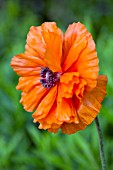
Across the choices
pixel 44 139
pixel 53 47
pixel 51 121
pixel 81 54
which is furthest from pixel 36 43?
pixel 44 139

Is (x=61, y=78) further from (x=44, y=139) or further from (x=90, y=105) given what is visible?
(x=44, y=139)

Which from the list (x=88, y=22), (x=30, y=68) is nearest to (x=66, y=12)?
(x=88, y=22)

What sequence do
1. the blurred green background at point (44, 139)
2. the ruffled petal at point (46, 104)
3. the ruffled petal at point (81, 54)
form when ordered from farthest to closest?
the blurred green background at point (44, 139) → the ruffled petal at point (46, 104) → the ruffled petal at point (81, 54)

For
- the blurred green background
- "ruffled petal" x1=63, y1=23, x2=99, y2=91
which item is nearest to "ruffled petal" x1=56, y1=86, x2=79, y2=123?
"ruffled petal" x1=63, y1=23, x2=99, y2=91

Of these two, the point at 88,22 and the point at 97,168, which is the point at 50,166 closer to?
the point at 97,168

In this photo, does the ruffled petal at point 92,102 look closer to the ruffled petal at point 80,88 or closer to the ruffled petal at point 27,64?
the ruffled petal at point 80,88

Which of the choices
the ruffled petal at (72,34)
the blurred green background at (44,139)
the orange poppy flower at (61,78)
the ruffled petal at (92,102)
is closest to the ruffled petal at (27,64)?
the orange poppy flower at (61,78)

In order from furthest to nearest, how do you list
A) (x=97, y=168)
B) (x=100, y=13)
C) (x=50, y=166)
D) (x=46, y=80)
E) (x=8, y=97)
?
(x=100, y=13) → (x=8, y=97) → (x=50, y=166) → (x=97, y=168) → (x=46, y=80)
